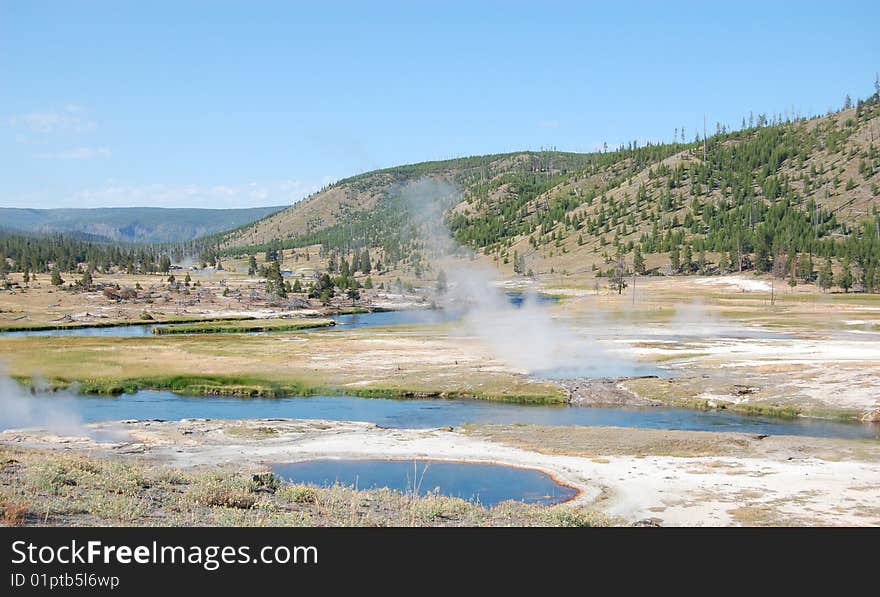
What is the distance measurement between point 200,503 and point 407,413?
1147 inches

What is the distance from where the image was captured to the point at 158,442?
39.8 m

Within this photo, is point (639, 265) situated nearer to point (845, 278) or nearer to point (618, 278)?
point (618, 278)

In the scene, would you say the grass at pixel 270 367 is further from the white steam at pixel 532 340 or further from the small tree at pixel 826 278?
the small tree at pixel 826 278

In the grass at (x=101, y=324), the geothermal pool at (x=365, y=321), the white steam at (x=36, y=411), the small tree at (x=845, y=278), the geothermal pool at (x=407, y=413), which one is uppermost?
the small tree at (x=845, y=278)

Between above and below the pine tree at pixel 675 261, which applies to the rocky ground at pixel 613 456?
below

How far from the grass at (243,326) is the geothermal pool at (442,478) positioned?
66.5 meters

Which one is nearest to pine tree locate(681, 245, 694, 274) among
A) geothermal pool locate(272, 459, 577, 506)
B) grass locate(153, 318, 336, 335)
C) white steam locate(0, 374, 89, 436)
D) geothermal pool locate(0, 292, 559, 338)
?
geothermal pool locate(0, 292, 559, 338)

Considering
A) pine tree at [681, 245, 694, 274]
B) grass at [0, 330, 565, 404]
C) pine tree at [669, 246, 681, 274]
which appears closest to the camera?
grass at [0, 330, 565, 404]

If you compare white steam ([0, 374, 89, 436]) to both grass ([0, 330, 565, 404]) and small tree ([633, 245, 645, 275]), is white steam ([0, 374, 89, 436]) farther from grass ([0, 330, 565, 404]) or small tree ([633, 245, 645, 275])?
small tree ([633, 245, 645, 275])

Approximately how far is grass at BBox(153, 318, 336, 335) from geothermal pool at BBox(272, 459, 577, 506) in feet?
218

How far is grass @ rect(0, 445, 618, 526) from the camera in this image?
18594 mm

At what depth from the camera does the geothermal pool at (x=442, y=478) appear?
30.8 metres

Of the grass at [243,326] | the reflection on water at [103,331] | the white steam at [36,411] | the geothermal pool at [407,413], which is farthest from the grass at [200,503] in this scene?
the grass at [243,326]

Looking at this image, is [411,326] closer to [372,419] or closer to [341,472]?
[372,419]
